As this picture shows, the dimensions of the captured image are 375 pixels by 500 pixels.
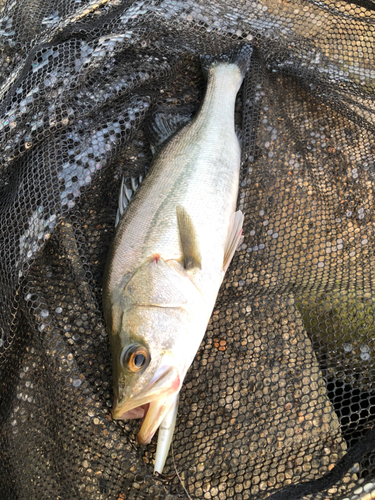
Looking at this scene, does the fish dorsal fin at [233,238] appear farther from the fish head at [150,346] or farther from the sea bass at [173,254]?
the fish head at [150,346]

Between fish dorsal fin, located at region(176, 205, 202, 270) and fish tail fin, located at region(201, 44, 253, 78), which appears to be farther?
fish tail fin, located at region(201, 44, 253, 78)

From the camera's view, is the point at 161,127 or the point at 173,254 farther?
the point at 161,127

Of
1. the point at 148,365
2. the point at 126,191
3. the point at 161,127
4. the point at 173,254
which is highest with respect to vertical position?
the point at 161,127

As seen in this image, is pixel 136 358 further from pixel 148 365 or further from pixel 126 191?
pixel 126 191

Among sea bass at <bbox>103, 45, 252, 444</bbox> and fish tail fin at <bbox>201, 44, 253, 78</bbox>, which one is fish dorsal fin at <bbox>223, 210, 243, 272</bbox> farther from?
fish tail fin at <bbox>201, 44, 253, 78</bbox>

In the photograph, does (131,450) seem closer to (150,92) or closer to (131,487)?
(131,487)

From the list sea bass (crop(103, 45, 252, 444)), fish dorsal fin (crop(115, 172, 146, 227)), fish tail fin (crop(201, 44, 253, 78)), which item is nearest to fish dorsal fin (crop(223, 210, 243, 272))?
sea bass (crop(103, 45, 252, 444))

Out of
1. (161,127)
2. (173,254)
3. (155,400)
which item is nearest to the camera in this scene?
(155,400)

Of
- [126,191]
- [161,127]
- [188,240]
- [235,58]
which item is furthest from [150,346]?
[235,58]
